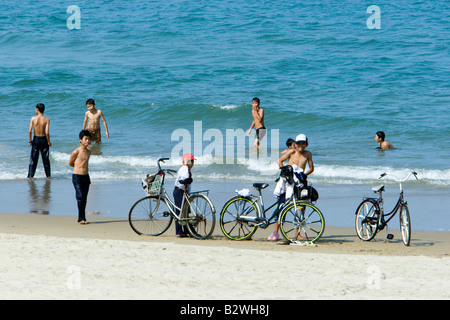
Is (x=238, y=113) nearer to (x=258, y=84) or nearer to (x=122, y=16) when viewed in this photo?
(x=258, y=84)

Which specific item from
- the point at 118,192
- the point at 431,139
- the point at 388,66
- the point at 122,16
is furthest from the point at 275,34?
the point at 118,192

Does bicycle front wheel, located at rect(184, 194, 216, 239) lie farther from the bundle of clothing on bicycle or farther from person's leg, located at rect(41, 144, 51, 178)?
person's leg, located at rect(41, 144, 51, 178)

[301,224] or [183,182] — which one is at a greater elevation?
[183,182]

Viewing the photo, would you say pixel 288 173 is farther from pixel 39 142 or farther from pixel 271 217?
pixel 39 142

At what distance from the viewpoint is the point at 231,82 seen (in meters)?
27.0

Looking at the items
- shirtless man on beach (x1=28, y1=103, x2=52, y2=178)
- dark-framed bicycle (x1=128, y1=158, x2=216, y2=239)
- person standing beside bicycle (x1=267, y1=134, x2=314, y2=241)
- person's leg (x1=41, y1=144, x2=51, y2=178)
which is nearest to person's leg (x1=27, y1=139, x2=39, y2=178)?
shirtless man on beach (x1=28, y1=103, x2=52, y2=178)

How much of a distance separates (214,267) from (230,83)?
20.2m

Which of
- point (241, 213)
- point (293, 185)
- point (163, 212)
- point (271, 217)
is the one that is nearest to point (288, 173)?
point (293, 185)

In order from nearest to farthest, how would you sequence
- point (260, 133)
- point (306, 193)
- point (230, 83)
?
point (306, 193) → point (260, 133) → point (230, 83)

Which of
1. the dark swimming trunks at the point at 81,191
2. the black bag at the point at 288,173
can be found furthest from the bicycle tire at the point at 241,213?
the dark swimming trunks at the point at 81,191

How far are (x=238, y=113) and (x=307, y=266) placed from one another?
16212 millimetres

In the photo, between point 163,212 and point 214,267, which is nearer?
point 214,267

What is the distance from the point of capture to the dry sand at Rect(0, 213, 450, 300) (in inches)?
245

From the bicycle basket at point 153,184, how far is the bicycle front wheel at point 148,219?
169 mm
